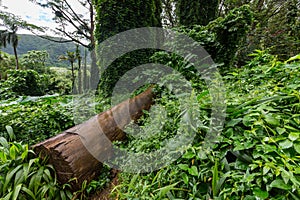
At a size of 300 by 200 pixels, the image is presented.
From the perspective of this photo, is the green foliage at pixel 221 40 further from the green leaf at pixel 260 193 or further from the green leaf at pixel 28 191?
the green leaf at pixel 28 191

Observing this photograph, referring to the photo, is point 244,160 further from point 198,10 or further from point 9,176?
point 198,10

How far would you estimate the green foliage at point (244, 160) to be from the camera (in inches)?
26.1

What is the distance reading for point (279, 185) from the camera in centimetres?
62

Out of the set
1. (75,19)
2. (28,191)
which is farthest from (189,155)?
(75,19)

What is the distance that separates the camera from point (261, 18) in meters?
5.12

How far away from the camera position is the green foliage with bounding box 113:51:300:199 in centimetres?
66

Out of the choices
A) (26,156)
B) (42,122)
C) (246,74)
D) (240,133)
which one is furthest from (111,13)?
(240,133)

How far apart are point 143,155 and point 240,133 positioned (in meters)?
0.68

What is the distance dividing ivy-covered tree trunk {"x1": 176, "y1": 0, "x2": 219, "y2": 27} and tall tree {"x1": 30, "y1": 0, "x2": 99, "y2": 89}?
20.2 ft

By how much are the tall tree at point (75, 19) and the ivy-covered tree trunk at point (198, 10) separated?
20.2 ft

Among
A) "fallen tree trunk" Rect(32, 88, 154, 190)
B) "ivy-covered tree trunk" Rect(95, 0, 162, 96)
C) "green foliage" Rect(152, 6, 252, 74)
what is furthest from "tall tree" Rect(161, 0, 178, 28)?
"fallen tree trunk" Rect(32, 88, 154, 190)

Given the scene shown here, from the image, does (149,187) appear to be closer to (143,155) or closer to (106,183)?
(143,155)

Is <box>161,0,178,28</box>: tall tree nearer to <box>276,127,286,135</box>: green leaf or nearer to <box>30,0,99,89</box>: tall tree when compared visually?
<box>30,0,99,89</box>: tall tree

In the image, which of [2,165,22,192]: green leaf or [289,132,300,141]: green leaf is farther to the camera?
[2,165,22,192]: green leaf
